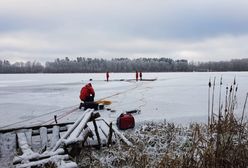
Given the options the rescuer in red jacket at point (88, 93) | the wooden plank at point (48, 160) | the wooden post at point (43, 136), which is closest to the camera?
the wooden plank at point (48, 160)

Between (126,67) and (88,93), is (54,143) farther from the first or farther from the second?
(126,67)

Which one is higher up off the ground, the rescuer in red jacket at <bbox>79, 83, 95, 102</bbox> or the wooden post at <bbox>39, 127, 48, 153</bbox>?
the rescuer in red jacket at <bbox>79, 83, 95, 102</bbox>

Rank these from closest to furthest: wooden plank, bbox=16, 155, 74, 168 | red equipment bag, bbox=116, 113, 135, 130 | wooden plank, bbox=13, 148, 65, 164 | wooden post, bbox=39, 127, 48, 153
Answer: wooden plank, bbox=16, 155, 74, 168
wooden plank, bbox=13, 148, 65, 164
wooden post, bbox=39, 127, 48, 153
red equipment bag, bbox=116, 113, 135, 130

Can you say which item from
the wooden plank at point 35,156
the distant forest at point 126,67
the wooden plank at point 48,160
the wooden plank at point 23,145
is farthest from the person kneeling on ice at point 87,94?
the distant forest at point 126,67

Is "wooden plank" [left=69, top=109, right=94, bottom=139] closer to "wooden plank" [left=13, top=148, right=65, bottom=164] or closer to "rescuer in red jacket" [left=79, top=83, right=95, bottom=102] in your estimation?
"wooden plank" [left=13, top=148, right=65, bottom=164]

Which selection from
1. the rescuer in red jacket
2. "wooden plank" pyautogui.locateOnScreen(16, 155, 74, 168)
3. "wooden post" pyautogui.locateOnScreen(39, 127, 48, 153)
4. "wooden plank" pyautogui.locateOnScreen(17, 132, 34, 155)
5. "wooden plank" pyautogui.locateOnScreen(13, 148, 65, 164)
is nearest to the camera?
"wooden plank" pyautogui.locateOnScreen(16, 155, 74, 168)

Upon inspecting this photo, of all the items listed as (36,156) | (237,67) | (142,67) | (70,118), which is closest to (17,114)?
(70,118)

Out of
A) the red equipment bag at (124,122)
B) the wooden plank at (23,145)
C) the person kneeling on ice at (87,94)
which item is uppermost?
the person kneeling on ice at (87,94)

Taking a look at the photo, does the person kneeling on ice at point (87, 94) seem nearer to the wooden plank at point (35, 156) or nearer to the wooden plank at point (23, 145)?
the wooden plank at point (23, 145)

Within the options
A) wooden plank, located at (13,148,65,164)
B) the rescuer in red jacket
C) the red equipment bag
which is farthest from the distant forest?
wooden plank, located at (13,148,65,164)

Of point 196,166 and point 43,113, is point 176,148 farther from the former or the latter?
point 43,113

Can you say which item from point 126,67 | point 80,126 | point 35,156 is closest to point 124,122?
point 80,126

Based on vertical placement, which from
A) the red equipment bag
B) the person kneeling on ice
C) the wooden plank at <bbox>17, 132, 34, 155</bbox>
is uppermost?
the person kneeling on ice

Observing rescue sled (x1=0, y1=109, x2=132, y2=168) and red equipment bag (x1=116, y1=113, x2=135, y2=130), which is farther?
red equipment bag (x1=116, y1=113, x2=135, y2=130)
